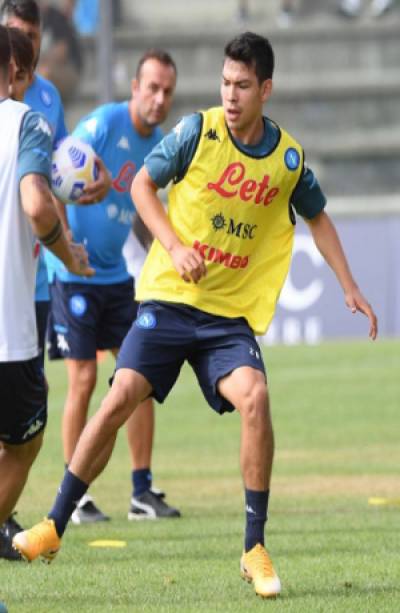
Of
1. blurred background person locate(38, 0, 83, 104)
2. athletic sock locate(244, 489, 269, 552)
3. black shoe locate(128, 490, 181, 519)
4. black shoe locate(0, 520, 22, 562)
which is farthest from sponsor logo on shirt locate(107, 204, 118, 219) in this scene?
blurred background person locate(38, 0, 83, 104)

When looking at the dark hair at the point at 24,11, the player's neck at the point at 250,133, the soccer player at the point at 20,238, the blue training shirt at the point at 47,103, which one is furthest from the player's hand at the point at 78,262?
the dark hair at the point at 24,11

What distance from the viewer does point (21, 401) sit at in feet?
21.0

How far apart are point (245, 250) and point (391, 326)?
14.9m

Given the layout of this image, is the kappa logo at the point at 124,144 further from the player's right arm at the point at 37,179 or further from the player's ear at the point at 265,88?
the player's right arm at the point at 37,179

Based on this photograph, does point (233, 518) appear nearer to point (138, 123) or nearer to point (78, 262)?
point (138, 123)

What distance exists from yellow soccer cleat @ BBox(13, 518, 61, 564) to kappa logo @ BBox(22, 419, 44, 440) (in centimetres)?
56

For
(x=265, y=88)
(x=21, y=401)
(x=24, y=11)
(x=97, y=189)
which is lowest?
(x=21, y=401)

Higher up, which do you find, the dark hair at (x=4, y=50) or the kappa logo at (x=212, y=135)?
the dark hair at (x=4, y=50)

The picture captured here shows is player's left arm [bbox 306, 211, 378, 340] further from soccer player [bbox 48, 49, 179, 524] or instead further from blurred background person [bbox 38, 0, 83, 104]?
blurred background person [bbox 38, 0, 83, 104]

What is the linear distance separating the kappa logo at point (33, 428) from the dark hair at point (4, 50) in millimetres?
1312

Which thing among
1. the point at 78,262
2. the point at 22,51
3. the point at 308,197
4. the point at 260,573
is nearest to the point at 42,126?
the point at 22,51

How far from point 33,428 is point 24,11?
2.65m

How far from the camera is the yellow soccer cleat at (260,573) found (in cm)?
672

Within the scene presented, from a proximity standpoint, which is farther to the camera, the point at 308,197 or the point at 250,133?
the point at 308,197
